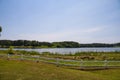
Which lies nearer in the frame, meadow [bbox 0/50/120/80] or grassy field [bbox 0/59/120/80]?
grassy field [bbox 0/59/120/80]

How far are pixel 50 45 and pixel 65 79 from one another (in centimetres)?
13485

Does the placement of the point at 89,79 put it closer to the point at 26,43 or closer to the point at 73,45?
the point at 26,43

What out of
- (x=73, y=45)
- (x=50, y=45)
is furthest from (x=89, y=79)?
(x=73, y=45)

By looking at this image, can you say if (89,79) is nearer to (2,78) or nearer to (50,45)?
(2,78)

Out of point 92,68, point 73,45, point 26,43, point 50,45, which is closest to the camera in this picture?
point 92,68

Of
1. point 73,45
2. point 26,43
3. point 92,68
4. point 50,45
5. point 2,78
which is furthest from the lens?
point 73,45

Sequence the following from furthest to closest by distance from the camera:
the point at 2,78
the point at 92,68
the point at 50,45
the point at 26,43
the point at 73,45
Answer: the point at 73,45 < the point at 50,45 < the point at 26,43 < the point at 92,68 < the point at 2,78

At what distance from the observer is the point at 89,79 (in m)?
14.2

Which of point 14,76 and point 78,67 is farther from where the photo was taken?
point 78,67

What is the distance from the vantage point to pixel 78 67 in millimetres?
22312

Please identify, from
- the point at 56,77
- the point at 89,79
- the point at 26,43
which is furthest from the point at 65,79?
the point at 26,43

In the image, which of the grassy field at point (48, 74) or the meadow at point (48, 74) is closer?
the grassy field at point (48, 74)

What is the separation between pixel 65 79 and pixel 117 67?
10474 mm

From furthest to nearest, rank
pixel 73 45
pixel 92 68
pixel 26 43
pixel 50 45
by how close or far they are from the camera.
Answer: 1. pixel 73 45
2. pixel 50 45
3. pixel 26 43
4. pixel 92 68
